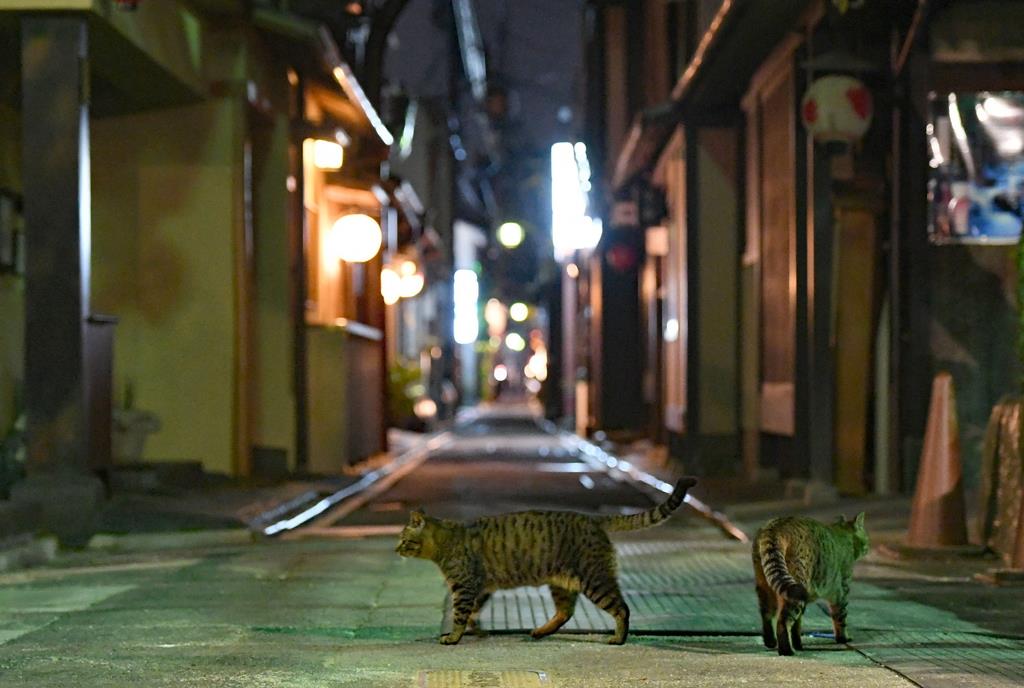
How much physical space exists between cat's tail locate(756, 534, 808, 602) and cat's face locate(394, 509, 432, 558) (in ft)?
5.61

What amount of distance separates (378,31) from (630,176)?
592 centimetres

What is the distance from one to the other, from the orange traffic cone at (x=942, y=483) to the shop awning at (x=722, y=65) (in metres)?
6.05

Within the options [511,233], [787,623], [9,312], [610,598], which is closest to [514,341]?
[511,233]

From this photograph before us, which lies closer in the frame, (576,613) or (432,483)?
(576,613)

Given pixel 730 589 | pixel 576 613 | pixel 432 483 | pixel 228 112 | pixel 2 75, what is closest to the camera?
pixel 576 613

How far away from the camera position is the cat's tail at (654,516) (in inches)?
294

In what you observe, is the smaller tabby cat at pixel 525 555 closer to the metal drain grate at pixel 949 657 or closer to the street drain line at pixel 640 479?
the metal drain grate at pixel 949 657

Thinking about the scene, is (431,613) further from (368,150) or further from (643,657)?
(368,150)

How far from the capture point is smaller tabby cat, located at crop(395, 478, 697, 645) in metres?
7.68

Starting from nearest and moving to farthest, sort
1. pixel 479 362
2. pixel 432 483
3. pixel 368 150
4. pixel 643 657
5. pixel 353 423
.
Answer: pixel 643 657 → pixel 432 483 → pixel 353 423 → pixel 368 150 → pixel 479 362

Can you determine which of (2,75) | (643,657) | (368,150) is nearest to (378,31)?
(368,150)

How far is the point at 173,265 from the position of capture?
19.0 m

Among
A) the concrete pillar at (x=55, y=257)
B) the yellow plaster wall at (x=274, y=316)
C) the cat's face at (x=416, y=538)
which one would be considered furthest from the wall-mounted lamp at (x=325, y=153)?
the cat's face at (x=416, y=538)

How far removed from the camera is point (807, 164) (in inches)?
639
